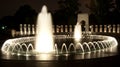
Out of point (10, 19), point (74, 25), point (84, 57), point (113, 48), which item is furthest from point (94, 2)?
point (84, 57)

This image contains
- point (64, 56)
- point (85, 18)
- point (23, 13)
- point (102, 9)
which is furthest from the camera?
point (23, 13)

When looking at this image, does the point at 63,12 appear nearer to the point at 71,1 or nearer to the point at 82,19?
the point at 71,1

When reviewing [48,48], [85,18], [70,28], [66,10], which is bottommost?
[48,48]

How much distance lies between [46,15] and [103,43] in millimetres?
4838

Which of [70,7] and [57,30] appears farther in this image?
[70,7]

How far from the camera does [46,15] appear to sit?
23.6m

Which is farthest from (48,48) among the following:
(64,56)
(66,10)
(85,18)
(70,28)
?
(66,10)

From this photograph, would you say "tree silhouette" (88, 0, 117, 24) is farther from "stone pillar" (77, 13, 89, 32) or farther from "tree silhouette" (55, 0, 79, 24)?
"stone pillar" (77, 13, 89, 32)

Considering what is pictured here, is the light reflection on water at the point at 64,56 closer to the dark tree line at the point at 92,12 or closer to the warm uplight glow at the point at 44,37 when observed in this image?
the warm uplight glow at the point at 44,37

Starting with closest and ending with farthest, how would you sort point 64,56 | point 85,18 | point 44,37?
1. point 64,56
2. point 44,37
3. point 85,18

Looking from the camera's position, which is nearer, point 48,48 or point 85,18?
point 48,48

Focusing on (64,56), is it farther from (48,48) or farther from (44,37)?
(44,37)

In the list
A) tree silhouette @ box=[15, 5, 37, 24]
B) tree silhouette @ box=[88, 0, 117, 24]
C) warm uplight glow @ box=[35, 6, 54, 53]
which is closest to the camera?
warm uplight glow @ box=[35, 6, 54, 53]

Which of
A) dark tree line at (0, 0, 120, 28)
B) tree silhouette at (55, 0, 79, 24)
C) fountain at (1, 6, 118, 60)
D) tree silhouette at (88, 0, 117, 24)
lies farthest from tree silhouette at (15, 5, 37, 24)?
fountain at (1, 6, 118, 60)
